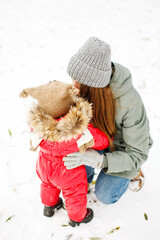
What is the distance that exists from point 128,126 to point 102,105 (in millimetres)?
259

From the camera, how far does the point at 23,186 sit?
1.76 metres

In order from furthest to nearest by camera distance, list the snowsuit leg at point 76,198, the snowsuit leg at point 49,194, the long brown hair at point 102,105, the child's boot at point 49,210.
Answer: the child's boot at point 49,210 → the snowsuit leg at point 49,194 → the snowsuit leg at point 76,198 → the long brown hair at point 102,105

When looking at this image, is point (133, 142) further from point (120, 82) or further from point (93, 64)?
point (93, 64)

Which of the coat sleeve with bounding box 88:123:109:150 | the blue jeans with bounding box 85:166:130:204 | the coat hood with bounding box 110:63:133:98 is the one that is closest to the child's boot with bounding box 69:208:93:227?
the blue jeans with bounding box 85:166:130:204

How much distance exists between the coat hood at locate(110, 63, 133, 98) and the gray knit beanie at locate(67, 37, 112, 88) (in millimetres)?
114

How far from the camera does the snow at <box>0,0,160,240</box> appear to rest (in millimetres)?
1540

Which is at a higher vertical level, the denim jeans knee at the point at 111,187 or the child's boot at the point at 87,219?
the denim jeans knee at the point at 111,187

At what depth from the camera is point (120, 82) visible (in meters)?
1.19

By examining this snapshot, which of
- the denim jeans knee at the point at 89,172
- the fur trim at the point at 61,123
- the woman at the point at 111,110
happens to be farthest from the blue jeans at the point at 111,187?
the fur trim at the point at 61,123

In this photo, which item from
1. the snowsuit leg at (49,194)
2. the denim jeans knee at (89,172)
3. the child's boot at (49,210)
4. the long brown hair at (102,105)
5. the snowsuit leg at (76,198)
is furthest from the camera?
the denim jeans knee at (89,172)

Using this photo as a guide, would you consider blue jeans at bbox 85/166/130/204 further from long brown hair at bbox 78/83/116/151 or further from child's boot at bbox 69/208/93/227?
long brown hair at bbox 78/83/116/151

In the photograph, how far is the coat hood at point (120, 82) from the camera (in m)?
1.19

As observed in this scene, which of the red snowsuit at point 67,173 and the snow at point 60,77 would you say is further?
the snow at point 60,77

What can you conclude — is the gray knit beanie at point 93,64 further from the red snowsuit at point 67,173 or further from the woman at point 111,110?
the red snowsuit at point 67,173
